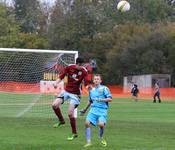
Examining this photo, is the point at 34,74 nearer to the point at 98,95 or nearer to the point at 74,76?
the point at 74,76

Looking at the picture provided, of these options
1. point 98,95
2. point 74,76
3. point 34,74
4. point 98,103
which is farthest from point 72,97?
point 34,74

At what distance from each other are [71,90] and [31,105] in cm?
932

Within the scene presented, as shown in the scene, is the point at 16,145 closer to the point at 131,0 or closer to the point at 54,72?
the point at 54,72

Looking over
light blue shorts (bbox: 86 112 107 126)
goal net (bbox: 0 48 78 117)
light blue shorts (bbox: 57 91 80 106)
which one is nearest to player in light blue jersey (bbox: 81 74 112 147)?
light blue shorts (bbox: 86 112 107 126)

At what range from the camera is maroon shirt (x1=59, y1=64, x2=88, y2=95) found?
52.3ft

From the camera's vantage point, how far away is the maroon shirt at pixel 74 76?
15930 mm

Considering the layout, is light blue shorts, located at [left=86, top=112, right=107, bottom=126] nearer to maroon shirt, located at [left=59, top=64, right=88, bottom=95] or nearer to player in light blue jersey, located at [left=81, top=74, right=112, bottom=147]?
player in light blue jersey, located at [left=81, top=74, right=112, bottom=147]

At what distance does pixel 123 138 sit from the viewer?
1567 centimetres

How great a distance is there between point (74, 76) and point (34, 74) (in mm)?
9755

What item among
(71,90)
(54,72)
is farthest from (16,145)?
(54,72)

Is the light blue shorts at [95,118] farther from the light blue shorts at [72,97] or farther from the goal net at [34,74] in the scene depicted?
the goal net at [34,74]

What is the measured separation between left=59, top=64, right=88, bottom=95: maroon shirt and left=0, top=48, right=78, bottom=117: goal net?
6.75 metres

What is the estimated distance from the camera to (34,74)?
25562mm

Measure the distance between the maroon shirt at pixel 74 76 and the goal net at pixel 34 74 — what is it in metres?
6.75
